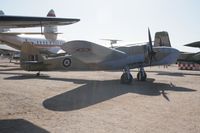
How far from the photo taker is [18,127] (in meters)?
6.62

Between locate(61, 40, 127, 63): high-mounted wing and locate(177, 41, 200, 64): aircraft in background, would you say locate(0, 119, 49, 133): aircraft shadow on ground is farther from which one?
locate(177, 41, 200, 64): aircraft in background

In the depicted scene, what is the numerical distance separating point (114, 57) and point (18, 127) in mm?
10454

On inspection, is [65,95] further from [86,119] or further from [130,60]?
[130,60]

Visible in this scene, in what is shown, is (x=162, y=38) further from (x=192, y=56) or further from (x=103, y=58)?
(x=103, y=58)

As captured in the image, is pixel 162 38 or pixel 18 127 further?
pixel 162 38

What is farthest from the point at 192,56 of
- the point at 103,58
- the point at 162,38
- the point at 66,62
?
the point at 66,62

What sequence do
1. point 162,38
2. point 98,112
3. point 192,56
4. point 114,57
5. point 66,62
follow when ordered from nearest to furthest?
point 98,112
point 114,57
point 66,62
point 162,38
point 192,56

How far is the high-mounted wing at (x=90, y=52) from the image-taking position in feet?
46.6

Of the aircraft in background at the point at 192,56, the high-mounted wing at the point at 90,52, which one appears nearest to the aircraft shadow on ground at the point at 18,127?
the high-mounted wing at the point at 90,52

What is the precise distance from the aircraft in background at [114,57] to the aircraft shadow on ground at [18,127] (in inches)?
293

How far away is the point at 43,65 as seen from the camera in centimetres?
1989

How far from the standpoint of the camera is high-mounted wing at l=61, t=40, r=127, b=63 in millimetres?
14211

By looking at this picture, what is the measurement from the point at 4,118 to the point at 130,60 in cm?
1058

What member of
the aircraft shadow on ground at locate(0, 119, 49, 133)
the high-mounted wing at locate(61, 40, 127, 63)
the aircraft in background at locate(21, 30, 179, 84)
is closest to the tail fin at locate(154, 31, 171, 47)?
the aircraft in background at locate(21, 30, 179, 84)
